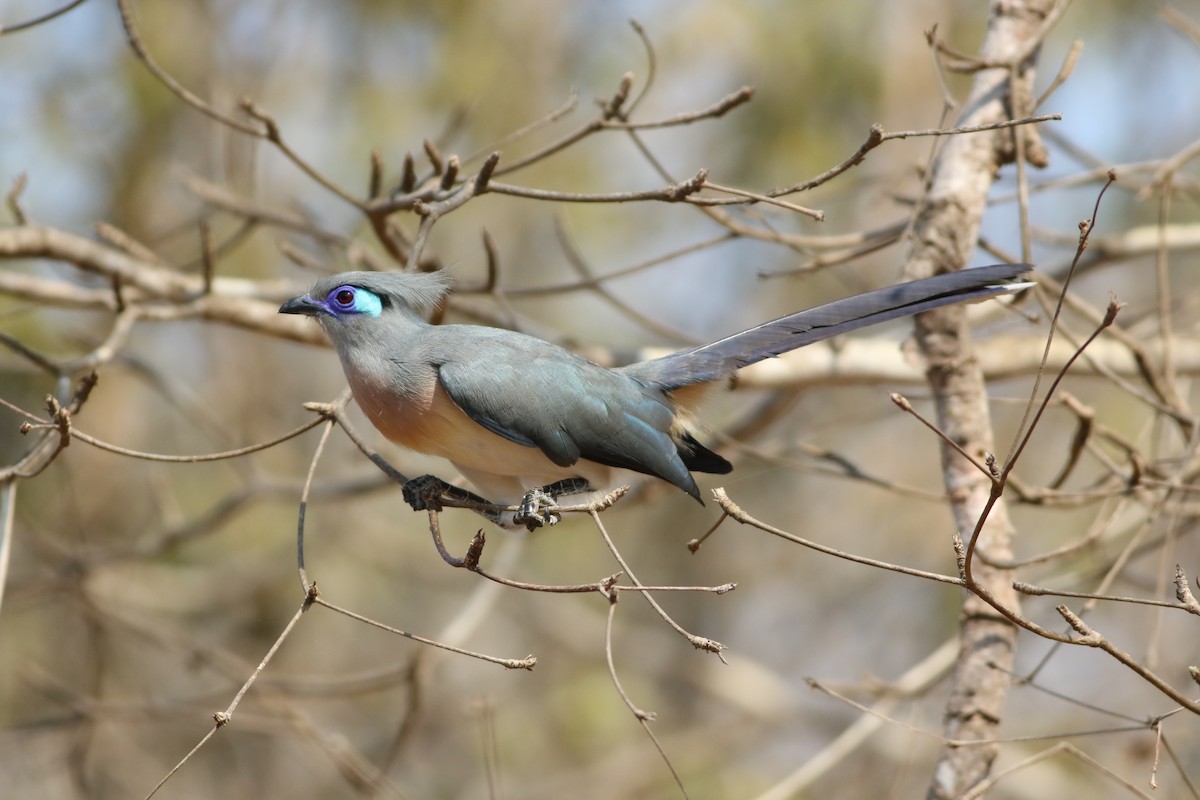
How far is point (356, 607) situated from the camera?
10.2 meters

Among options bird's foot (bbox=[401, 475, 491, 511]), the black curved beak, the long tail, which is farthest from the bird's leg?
the black curved beak

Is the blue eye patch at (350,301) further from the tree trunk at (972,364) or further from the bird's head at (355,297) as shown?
the tree trunk at (972,364)

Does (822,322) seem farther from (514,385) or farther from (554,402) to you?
(514,385)

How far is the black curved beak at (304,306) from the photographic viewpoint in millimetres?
3688

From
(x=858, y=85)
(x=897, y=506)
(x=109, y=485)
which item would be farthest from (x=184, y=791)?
(x=858, y=85)

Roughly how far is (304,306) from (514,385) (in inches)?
31.0

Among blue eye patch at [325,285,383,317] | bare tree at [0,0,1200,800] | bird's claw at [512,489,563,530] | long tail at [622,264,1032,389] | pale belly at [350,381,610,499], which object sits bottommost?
bird's claw at [512,489,563,530]

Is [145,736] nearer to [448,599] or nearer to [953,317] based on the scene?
[448,599]

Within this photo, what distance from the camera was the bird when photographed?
11.3ft

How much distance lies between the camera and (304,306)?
146 inches

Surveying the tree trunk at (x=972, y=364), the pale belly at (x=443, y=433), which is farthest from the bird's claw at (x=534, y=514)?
the tree trunk at (x=972, y=364)

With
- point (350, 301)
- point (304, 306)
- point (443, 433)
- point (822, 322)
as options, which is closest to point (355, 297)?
point (350, 301)

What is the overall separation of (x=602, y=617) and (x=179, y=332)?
15.5ft

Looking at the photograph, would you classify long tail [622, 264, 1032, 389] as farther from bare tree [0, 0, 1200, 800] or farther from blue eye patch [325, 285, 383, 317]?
blue eye patch [325, 285, 383, 317]
